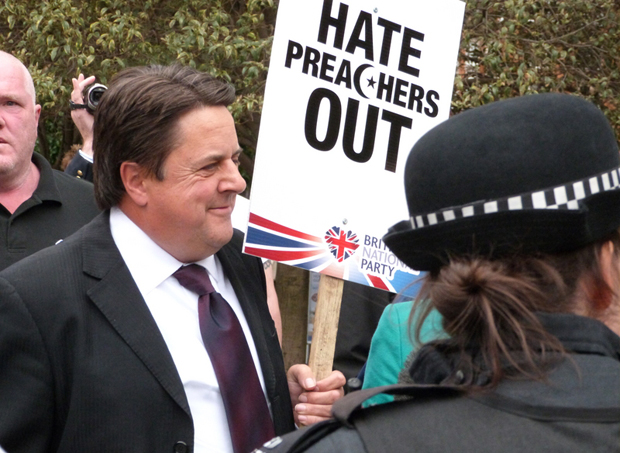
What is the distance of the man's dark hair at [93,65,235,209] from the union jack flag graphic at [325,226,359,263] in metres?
0.56

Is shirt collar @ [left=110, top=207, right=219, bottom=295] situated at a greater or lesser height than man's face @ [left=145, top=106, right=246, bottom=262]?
lesser

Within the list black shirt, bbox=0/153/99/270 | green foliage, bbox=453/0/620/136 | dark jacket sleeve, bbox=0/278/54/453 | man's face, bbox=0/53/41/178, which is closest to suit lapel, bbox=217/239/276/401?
dark jacket sleeve, bbox=0/278/54/453

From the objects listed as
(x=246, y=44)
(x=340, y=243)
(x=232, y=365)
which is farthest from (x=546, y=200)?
(x=246, y=44)

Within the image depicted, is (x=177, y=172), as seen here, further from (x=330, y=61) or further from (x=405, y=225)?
(x=405, y=225)

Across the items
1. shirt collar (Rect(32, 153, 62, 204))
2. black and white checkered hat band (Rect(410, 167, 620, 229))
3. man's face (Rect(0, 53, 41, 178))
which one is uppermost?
man's face (Rect(0, 53, 41, 178))

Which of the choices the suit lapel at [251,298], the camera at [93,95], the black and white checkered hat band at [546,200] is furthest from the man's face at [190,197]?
the camera at [93,95]

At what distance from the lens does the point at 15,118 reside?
3.32 m

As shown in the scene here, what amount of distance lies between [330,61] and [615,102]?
14.5 feet

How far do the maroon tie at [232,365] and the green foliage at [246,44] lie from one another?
3451 millimetres

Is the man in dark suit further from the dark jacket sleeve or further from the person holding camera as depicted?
the person holding camera

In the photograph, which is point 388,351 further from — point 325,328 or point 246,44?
point 246,44

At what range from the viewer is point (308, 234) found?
2484 millimetres

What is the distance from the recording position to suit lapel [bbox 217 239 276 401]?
86.4 inches

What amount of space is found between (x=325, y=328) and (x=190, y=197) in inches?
23.1
